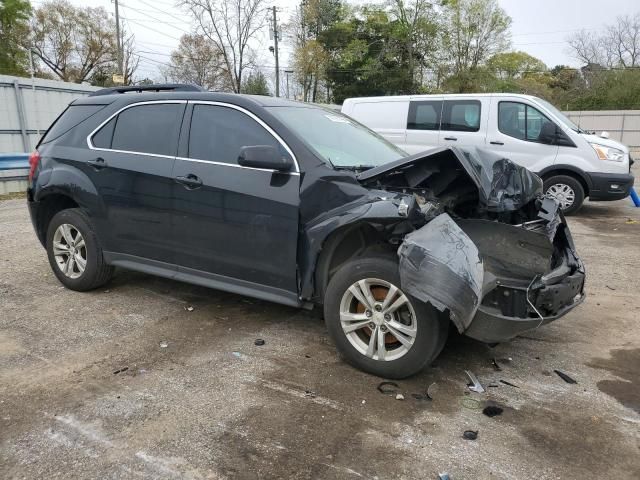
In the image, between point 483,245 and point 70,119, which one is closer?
point 483,245

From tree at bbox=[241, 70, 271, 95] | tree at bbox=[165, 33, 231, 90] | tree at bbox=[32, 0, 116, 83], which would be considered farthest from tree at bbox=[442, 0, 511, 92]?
tree at bbox=[32, 0, 116, 83]

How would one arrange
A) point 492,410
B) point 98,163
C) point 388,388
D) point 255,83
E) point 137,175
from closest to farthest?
point 492,410
point 388,388
point 137,175
point 98,163
point 255,83

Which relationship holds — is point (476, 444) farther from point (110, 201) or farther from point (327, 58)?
point (327, 58)

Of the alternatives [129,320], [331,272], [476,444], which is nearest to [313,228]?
[331,272]

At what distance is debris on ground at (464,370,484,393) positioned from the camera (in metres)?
3.25

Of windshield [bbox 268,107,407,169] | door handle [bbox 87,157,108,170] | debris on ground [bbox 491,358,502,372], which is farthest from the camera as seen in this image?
door handle [bbox 87,157,108,170]

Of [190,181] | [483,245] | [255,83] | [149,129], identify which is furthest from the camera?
[255,83]

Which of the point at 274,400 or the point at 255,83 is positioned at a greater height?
the point at 255,83

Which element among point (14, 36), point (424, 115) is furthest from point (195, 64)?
point (424, 115)

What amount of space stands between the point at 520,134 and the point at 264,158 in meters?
7.12

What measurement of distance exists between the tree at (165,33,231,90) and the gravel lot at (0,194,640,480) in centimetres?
4452

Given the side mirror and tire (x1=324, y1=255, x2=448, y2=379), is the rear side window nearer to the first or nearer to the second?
the side mirror

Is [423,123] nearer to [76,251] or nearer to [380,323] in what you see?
[76,251]

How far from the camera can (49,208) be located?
16.9ft
